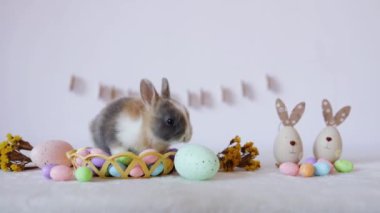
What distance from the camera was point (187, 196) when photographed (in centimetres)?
73

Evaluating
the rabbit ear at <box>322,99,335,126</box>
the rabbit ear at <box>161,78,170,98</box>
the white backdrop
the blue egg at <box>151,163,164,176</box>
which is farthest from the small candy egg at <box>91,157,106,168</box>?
the white backdrop

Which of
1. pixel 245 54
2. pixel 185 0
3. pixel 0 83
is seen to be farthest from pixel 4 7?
pixel 245 54

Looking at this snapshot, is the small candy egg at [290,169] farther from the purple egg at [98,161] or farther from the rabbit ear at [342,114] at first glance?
the purple egg at [98,161]

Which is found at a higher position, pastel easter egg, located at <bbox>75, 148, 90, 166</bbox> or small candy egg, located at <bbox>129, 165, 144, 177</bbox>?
pastel easter egg, located at <bbox>75, 148, 90, 166</bbox>

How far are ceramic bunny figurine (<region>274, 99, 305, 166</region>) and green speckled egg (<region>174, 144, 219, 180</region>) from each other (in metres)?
0.29

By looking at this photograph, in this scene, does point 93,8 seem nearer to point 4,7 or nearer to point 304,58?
point 4,7

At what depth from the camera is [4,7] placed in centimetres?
183

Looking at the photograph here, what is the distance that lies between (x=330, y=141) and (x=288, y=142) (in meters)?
0.13

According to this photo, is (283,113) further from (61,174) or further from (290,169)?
(61,174)

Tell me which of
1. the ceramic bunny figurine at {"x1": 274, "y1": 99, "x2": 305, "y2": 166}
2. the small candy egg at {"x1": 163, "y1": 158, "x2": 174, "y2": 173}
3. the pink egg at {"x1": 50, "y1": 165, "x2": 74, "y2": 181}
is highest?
the ceramic bunny figurine at {"x1": 274, "y1": 99, "x2": 305, "y2": 166}

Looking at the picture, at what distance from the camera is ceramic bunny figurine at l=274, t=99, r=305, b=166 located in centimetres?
112

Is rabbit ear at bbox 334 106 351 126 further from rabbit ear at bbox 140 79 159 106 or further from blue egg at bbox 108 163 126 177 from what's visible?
blue egg at bbox 108 163 126 177

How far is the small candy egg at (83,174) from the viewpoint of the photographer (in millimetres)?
869

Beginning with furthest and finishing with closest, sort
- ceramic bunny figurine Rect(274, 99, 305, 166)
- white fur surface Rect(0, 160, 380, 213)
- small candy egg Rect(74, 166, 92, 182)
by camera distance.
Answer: ceramic bunny figurine Rect(274, 99, 305, 166), small candy egg Rect(74, 166, 92, 182), white fur surface Rect(0, 160, 380, 213)
